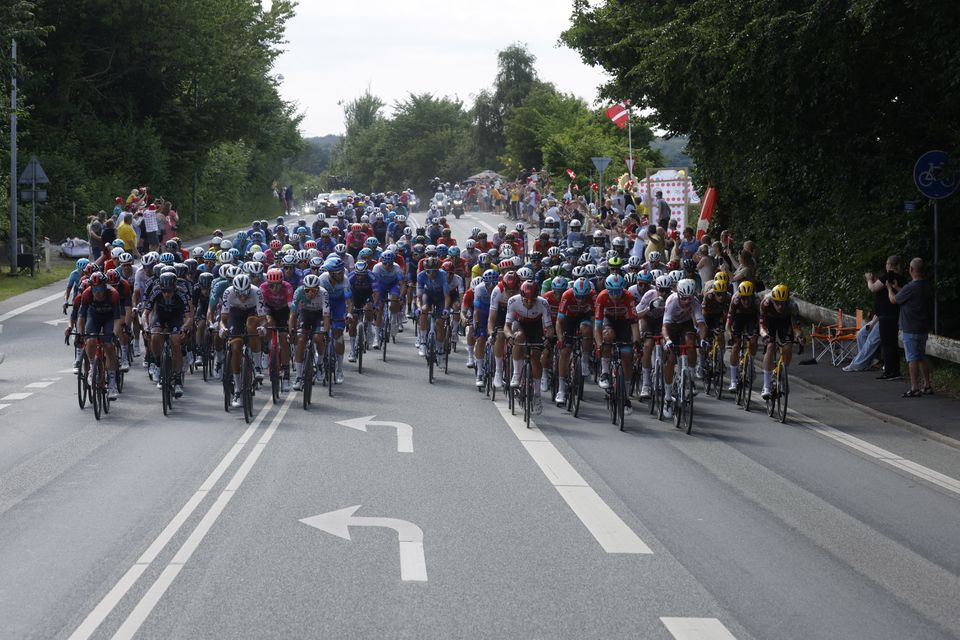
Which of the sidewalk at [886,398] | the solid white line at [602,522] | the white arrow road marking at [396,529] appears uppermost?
the white arrow road marking at [396,529]

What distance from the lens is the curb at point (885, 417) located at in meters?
15.4

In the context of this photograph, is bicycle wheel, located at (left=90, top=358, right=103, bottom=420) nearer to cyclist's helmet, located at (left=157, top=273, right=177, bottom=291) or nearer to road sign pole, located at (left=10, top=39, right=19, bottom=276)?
cyclist's helmet, located at (left=157, top=273, right=177, bottom=291)

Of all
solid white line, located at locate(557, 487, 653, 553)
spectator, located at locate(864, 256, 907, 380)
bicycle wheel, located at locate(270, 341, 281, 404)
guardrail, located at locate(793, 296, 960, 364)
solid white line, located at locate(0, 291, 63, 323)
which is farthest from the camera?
solid white line, located at locate(0, 291, 63, 323)

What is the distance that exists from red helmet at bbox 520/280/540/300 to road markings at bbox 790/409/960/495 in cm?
376

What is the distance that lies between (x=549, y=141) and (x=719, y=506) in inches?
2615

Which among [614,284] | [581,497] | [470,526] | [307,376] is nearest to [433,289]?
[307,376]

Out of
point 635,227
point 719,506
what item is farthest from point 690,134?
point 719,506

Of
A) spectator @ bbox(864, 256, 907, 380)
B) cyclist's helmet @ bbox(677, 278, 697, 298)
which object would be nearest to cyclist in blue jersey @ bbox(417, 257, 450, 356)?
cyclist's helmet @ bbox(677, 278, 697, 298)

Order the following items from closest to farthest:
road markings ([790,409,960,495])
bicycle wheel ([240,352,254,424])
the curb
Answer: road markings ([790,409,960,495])
the curb
bicycle wheel ([240,352,254,424])

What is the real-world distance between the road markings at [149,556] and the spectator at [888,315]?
32.9ft

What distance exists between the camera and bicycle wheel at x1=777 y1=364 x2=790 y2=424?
667 inches

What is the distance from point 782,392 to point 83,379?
359 inches

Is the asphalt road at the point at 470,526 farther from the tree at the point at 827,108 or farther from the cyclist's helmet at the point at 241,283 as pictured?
the tree at the point at 827,108

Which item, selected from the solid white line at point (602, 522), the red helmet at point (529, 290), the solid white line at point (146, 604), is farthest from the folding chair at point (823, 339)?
the solid white line at point (146, 604)
